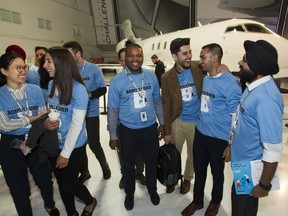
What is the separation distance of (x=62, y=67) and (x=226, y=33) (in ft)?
22.8

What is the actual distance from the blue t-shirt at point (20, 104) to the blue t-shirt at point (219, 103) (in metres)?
1.66

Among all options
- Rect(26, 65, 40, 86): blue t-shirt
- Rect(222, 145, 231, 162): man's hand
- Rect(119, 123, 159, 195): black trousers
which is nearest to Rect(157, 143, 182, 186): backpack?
Rect(119, 123, 159, 195): black trousers

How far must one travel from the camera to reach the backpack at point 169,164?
104 inches

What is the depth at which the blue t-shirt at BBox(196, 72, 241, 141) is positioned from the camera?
2.07m

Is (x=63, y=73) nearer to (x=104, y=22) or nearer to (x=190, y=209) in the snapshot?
(x=190, y=209)

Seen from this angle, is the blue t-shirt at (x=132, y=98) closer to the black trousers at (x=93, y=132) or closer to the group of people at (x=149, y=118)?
the group of people at (x=149, y=118)

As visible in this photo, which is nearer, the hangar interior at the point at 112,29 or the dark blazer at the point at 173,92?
the dark blazer at the point at 173,92

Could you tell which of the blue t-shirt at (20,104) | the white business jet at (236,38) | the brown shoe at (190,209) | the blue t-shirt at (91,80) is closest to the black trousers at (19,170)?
the blue t-shirt at (20,104)

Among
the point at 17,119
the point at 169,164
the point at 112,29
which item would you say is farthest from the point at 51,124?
the point at 112,29

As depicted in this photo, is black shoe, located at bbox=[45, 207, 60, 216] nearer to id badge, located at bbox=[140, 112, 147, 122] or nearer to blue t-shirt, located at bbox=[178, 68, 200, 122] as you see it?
id badge, located at bbox=[140, 112, 147, 122]

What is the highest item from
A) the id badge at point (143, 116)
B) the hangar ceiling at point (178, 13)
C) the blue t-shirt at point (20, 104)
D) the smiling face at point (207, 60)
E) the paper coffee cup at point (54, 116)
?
the hangar ceiling at point (178, 13)

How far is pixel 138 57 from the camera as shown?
2.33 meters

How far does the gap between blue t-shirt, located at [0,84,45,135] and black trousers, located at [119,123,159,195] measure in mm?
905

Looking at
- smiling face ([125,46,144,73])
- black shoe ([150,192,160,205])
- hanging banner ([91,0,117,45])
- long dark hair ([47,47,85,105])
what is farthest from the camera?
hanging banner ([91,0,117,45])
